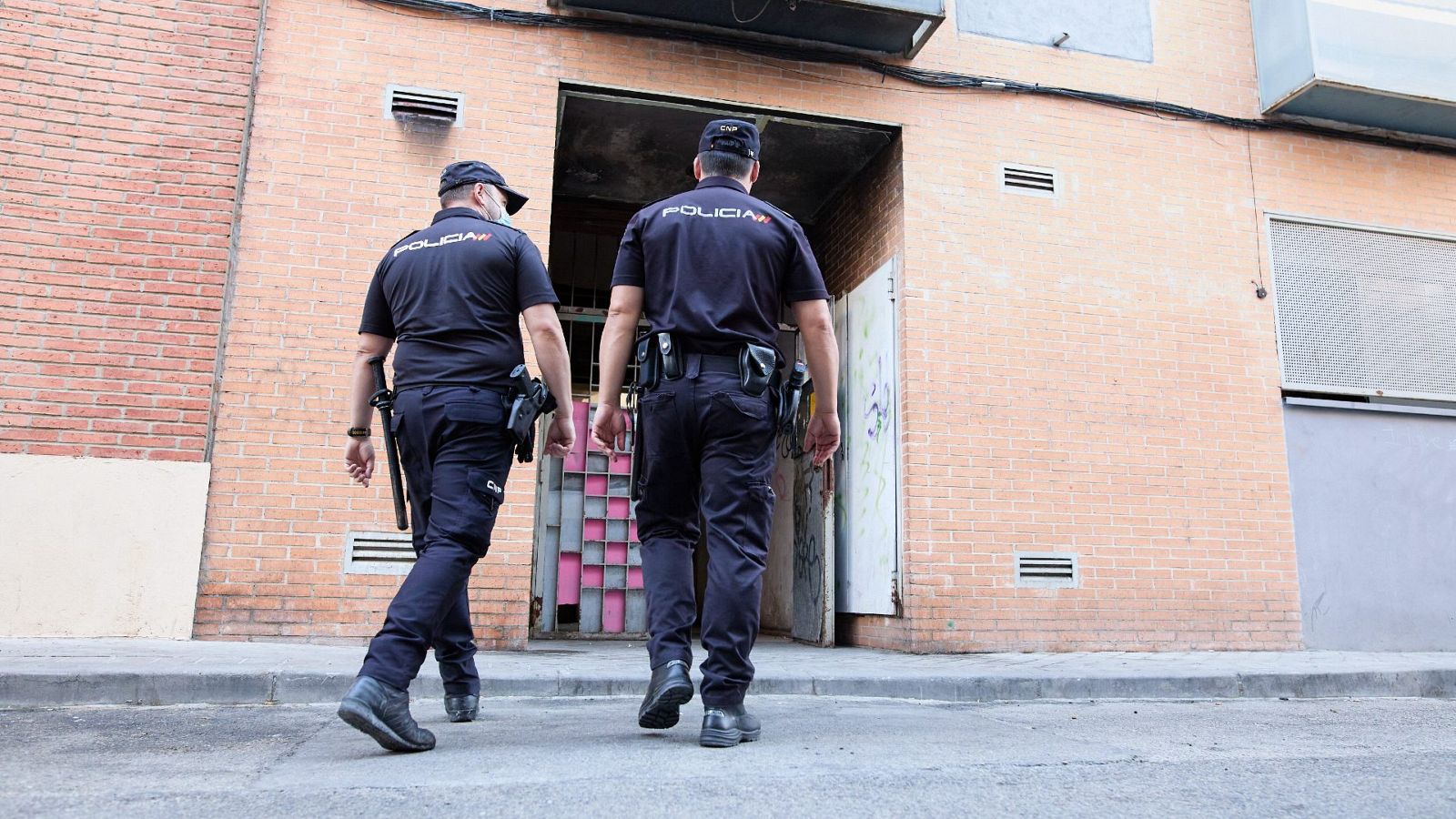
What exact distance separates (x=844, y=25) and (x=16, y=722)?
6.35m

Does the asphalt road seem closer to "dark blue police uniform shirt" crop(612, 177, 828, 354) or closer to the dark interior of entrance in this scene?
"dark blue police uniform shirt" crop(612, 177, 828, 354)

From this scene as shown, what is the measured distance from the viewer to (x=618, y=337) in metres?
3.58

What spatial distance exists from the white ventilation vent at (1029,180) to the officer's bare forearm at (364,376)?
5.50 m

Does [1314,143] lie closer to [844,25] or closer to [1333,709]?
[844,25]

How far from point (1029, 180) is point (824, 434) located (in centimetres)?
508

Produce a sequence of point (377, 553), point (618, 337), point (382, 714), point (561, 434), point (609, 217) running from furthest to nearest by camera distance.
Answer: point (609, 217) < point (377, 553) < point (561, 434) < point (618, 337) < point (382, 714)

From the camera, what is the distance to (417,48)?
7.13 metres

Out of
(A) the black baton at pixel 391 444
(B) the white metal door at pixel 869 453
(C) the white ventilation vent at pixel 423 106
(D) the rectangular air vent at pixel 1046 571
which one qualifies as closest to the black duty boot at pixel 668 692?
(A) the black baton at pixel 391 444

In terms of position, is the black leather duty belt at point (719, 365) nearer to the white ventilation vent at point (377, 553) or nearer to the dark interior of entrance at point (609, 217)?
the white ventilation vent at point (377, 553)

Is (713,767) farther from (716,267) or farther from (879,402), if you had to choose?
(879,402)

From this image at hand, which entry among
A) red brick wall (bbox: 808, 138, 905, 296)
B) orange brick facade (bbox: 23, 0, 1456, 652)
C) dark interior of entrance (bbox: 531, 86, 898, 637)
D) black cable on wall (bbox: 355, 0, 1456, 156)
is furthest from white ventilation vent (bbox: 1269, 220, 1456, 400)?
dark interior of entrance (bbox: 531, 86, 898, 637)

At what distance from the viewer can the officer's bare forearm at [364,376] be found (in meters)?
3.78

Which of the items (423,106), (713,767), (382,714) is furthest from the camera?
(423,106)

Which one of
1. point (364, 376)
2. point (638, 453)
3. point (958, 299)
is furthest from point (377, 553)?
point (958, 299)
